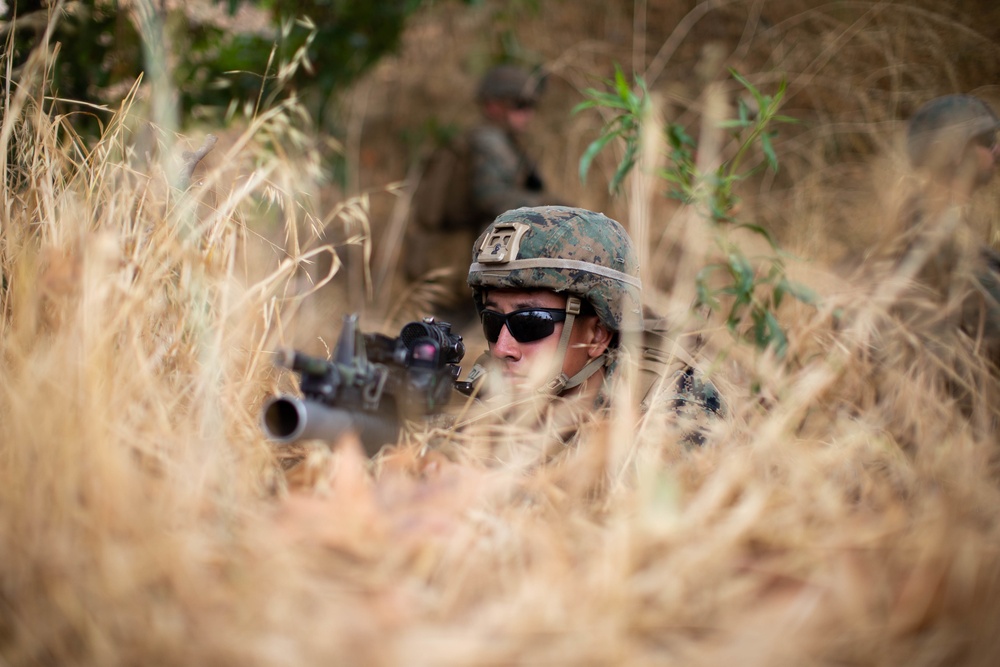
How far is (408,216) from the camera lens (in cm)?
681

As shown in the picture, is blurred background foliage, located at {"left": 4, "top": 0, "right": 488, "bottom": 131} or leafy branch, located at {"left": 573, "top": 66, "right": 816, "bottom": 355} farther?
blurred background foliage, located at {"left": 4, "top": 0, "right": 488, "bottom": 131}

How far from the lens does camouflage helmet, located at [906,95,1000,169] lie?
3734mm

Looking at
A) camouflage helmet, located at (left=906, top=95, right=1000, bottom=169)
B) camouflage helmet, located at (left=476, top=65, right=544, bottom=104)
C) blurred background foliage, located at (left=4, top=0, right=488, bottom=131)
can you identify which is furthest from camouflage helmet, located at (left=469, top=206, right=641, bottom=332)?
camouflage helmet, located at (left=476, top=65, right=544, bottom=104)

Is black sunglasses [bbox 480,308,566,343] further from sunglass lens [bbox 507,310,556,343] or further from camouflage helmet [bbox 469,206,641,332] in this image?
camouflage helmet [bbox 469,206,641,332]

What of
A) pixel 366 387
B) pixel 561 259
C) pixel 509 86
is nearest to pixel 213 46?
pixel 509 86

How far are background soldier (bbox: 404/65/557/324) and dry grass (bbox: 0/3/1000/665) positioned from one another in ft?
10.5

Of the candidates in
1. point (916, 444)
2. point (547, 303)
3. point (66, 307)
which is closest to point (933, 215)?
point (916, 444)

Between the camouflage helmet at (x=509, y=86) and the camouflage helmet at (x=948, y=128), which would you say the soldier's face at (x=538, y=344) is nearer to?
the camouflage helmet at (x=948, y=128)

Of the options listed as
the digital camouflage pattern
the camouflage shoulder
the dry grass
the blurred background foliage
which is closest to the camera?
the dry grass

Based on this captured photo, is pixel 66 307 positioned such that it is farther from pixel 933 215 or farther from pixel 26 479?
pixel 933 215

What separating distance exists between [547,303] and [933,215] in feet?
7.28

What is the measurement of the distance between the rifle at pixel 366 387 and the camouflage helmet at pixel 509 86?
406 cm

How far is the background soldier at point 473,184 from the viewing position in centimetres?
567

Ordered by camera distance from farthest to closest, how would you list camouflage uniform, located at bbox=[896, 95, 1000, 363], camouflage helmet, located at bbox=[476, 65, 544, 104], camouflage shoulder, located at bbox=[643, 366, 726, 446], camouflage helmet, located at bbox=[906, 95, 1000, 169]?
camouflage helmet, located at bbox=[476, 65, 544, 104] → camouflage helmet, located at bbox=[906, 95, 1000, 169] → camouflage uniform, located at bbox=[896, 95, 1000, 363] → camouflage shoulder, located at bbox=[643, 366, 726, 446]
